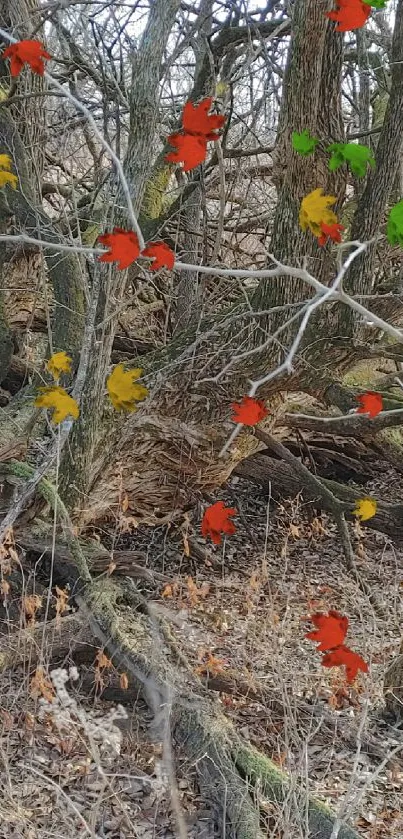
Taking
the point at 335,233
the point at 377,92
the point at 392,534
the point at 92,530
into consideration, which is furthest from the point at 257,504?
the point at 335,233

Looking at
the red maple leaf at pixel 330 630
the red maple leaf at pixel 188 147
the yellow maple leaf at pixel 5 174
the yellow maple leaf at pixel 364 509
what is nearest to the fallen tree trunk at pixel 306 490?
the yellow maple leaf at pixel 364 509

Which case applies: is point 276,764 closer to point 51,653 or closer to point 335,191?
→ point 51,653

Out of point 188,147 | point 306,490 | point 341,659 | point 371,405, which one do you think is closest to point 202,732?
point 341,659

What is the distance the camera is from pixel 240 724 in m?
3.37

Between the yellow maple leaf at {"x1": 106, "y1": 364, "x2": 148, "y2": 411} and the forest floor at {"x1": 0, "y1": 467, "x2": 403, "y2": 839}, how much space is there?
877 millimetres

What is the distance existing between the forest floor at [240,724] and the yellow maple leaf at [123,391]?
88 centimetres

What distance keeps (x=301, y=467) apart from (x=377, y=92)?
9.03 feet

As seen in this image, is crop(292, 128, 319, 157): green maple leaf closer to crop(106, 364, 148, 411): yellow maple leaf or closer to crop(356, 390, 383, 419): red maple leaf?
crop(356, 390, 383, 419): red maple leaf

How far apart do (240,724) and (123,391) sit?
178 centimetres

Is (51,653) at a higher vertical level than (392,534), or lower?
higher

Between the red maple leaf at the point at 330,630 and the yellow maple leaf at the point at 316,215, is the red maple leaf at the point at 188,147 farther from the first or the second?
the red maple leaf at the point at 330,630

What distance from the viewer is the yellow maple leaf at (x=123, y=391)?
12.1 ft

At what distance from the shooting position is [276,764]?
301 centimetres

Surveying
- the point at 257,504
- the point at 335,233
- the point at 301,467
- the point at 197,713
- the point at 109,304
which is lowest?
the point at 257,504
